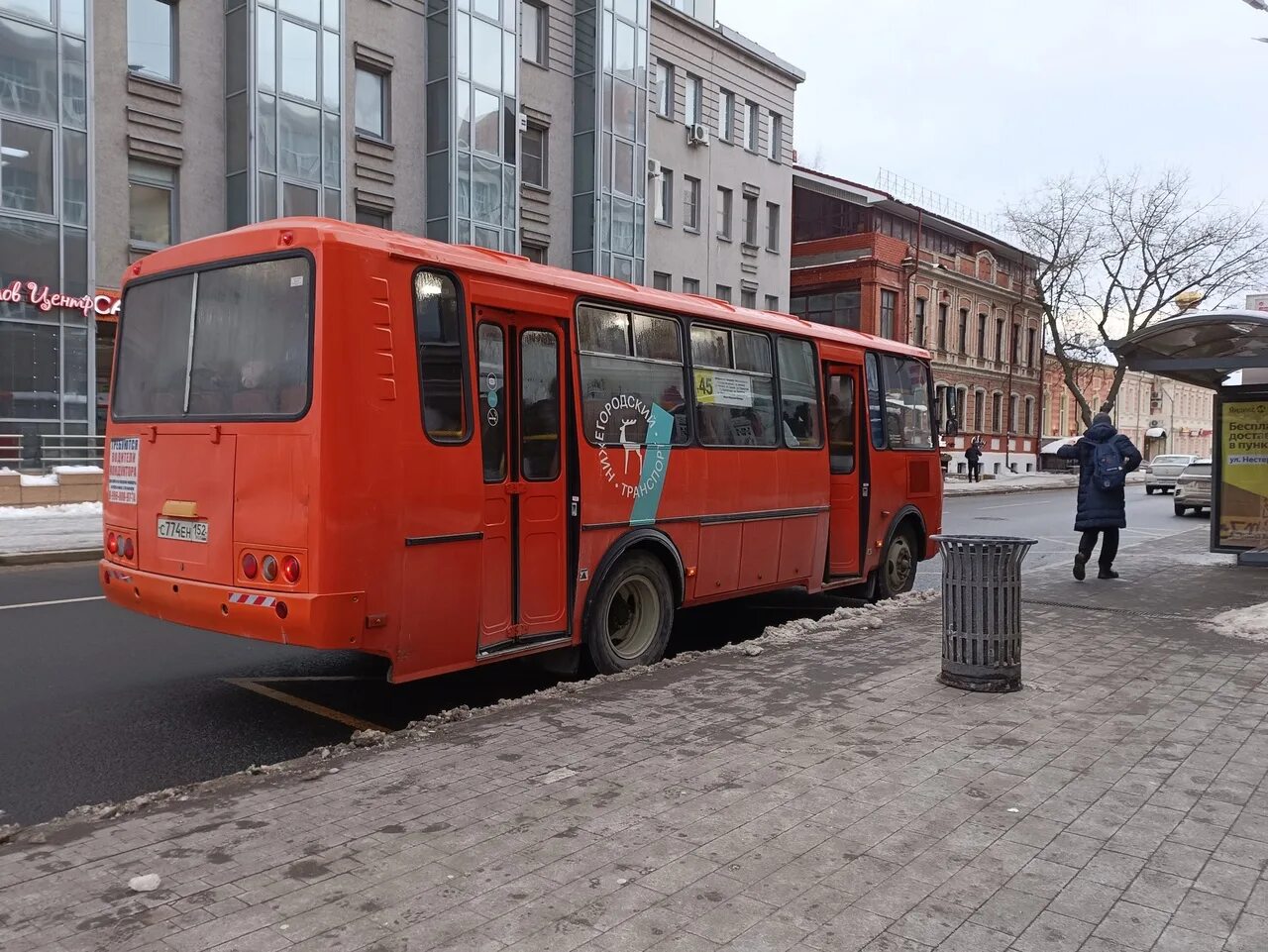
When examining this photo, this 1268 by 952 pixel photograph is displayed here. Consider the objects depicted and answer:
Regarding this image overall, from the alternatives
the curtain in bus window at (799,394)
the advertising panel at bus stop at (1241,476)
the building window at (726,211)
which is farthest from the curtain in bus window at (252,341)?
the building window at (726,211)

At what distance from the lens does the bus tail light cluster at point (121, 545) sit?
→ 6.36 m

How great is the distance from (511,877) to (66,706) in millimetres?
4013

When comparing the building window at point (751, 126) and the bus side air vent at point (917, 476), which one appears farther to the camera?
the building window at point (751, 126)

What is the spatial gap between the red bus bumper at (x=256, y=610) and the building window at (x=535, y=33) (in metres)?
25.6

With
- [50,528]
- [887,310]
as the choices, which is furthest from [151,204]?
[887,310]

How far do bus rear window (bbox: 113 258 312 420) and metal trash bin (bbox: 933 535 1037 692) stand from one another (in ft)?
13.4

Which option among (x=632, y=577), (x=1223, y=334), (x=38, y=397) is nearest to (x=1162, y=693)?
(x=632, y=577)

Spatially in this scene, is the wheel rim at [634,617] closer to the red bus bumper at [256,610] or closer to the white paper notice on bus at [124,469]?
the red bus bumper at [256,610]

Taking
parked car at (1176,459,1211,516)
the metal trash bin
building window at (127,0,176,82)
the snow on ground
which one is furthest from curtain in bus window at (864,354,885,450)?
parked car at (1176,459,1211,516)

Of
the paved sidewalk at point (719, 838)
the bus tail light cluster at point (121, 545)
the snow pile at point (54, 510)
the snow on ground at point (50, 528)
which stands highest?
the bus tail light cluster at point (121, 545)

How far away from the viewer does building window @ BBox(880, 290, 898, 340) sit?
43575mm

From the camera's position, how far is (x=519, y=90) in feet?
91.5

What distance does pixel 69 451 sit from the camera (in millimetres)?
19812

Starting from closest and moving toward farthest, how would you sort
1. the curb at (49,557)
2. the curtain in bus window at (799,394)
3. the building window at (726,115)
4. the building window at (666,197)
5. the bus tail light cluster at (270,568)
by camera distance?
the bus tail light cluster at (270,568) < the curtain in bus window at (799,394) < the curb at (49,557) < the building window at (666,197) < the building window at (726,115)
